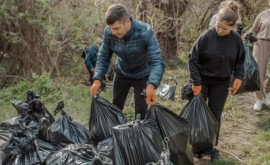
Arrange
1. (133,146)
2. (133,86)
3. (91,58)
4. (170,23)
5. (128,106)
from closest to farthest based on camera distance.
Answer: (133,146) → (133,86) → (128,106) → (91,58) → (170,23)

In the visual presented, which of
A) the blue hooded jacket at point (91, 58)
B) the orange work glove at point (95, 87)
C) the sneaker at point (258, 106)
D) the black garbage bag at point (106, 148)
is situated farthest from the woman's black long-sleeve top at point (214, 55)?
the blue hooded jacket at point (91, 58)

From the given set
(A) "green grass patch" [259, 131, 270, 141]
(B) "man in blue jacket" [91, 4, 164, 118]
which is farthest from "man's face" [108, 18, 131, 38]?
(A) "green grass patch" [259, 131, 270, 141]

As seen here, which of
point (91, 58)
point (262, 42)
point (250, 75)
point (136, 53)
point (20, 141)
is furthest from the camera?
point (91, 58)

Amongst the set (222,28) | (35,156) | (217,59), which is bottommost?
(35,156)

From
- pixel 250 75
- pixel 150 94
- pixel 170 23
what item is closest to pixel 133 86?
pixel 150 94

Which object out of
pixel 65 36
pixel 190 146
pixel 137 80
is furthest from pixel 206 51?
pixel 65 36

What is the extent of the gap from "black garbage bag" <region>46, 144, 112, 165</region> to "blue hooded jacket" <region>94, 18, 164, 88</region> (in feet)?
2.30

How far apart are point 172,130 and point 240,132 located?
1.78 m

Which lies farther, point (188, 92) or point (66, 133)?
point (188, 92)

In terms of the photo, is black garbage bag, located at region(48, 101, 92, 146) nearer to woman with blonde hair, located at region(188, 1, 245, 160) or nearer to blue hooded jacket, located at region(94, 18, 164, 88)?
blue hooded jacket, located at region(94, 18, 164, 88)

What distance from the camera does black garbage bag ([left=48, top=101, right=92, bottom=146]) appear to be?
7.88 ft

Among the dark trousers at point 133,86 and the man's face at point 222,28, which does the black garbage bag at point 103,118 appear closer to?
the dark trousers at point 133,86

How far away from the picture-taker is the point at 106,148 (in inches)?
91.4

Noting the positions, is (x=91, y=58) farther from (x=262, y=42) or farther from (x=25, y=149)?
(x=25, y=149)
